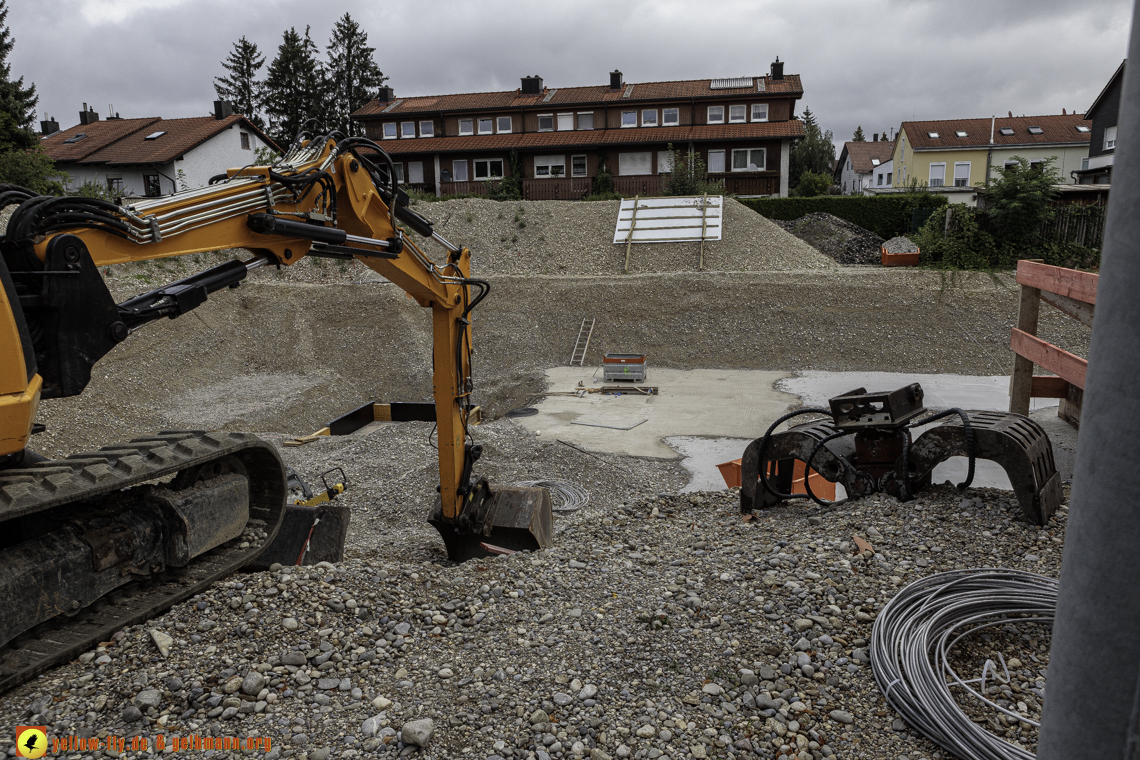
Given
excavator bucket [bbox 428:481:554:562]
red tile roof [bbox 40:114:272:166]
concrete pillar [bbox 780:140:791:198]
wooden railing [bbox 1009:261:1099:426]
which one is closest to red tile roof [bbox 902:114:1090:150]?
concrete pillar [bbox 780:140:791:198]

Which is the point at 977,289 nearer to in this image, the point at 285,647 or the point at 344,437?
the point at 344,437

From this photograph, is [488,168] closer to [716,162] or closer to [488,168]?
[488,168]

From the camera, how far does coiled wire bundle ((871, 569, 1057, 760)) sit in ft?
10.4

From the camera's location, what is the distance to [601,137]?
35.4 metres

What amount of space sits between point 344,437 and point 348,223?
6609 mm

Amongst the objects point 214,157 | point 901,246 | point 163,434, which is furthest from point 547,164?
point 163,434

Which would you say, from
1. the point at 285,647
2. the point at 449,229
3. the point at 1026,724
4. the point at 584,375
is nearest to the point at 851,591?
the point at 1026,724

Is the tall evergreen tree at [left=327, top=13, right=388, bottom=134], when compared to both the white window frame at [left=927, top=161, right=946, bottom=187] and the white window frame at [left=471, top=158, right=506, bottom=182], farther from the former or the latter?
the white window frame at [left=927, top=161, right=946, bottom=187]

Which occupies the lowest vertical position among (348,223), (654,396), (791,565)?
(654,396)

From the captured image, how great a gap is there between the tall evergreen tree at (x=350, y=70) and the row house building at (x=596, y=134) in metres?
15.3

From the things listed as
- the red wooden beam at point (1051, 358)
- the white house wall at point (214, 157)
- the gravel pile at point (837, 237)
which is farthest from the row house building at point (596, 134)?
the red wooden beam at point (1051, 358)

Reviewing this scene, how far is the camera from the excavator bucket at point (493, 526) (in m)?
6.41

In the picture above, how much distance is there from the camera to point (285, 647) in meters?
4.08

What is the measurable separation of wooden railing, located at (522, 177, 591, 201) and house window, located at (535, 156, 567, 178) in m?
0.81
